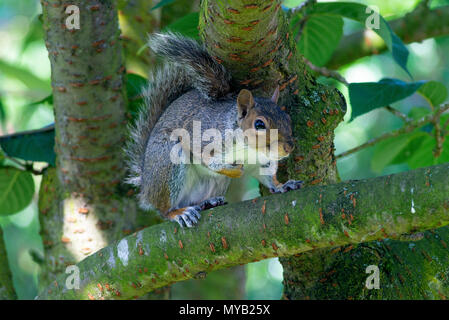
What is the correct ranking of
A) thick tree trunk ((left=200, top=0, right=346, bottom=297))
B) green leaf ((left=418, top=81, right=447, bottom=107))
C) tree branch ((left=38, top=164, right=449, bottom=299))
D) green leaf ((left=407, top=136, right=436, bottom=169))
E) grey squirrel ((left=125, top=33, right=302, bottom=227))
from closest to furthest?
1. tree branch ((left=38, top=164, right=449, bottom=299))
2. thick tree trunk ((left=200, top=0, right=346, bottom=297))
3. grey squirrel ((left=125, top=33, right=302, bottom=227))
4. green leaf ((left=418, top=81, right=447, bottom=107))
5. green leaf ((left=407, top=136, right=436, bottom=169))

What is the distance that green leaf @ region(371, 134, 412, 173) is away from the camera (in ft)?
6.01

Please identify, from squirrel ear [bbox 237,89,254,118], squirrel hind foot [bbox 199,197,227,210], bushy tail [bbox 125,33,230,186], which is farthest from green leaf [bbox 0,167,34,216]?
squirrel ear [bbox 237,89,254,118]

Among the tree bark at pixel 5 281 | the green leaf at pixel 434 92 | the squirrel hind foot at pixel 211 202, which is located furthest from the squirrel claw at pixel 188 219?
the green leaf at pixel 434 92

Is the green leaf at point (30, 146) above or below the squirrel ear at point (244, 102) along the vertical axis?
below

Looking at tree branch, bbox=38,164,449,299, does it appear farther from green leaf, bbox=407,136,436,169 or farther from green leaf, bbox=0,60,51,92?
green leaf, bbox=0,60,51,92

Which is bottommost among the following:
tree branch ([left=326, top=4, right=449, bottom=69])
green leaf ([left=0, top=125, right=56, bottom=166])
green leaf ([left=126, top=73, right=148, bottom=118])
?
green leaf ([left=0, top=125, right=56, bottom=166])

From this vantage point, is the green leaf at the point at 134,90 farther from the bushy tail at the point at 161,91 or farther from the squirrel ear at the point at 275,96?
the squirrel ear at the point at 275,96

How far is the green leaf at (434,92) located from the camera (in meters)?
1.65

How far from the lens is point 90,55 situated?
1548 millimetres

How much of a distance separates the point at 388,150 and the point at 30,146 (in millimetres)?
1268

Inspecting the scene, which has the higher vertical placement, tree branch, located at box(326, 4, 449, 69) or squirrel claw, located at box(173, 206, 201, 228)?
tree branch, located at box(326, 4, 449, 69)

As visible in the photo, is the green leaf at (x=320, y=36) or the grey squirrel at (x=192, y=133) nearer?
the grey squirrel at (x=192, y=133)

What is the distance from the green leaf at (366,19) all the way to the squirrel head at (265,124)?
1.01 ft

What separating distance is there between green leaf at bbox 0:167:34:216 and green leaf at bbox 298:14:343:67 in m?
1.05
